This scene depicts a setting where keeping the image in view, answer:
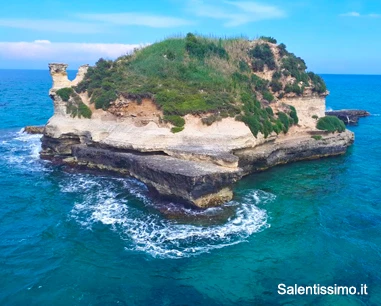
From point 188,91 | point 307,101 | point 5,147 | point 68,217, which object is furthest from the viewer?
point 307,101

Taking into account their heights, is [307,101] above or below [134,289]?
above

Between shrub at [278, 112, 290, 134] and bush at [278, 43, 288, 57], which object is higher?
bush at [278, 43, 288, 57]

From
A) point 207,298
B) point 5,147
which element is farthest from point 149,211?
point 5,147

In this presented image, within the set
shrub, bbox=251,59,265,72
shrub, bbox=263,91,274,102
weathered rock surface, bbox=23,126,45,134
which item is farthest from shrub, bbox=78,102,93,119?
shrub, bbox=251,59,265,72

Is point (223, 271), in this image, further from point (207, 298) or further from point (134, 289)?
point (134, 289)

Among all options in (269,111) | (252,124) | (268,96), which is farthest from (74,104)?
(268,96)

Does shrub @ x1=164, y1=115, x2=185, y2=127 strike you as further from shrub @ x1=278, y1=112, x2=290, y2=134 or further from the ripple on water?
shrub @ x1=278, y1=112, x2=290, y2=134
